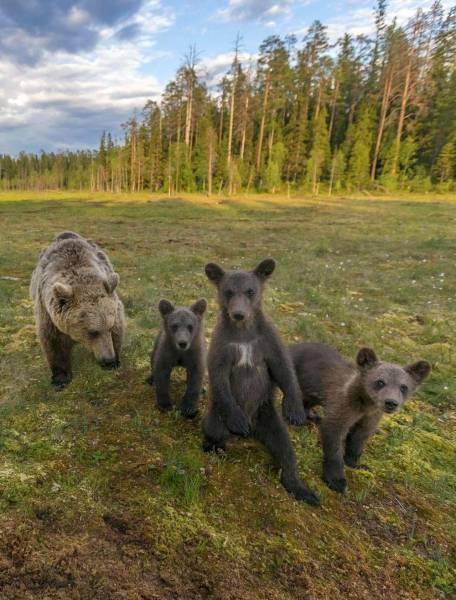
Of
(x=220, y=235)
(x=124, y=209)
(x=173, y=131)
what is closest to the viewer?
(x=220, y=235)

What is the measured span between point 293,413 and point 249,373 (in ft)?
1.97

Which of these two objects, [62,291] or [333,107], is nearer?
[62,291]

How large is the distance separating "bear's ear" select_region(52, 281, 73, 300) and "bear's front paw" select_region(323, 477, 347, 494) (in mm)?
3774

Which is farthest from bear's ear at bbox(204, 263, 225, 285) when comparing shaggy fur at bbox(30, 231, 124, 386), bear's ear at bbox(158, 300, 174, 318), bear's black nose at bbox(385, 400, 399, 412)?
bear's black nose at bbox(385, 400, 399, 412)

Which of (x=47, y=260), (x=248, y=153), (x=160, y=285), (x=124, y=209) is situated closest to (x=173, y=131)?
(x=248, y=153)

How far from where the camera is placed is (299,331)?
8.58 metres

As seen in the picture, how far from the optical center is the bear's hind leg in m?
3.74

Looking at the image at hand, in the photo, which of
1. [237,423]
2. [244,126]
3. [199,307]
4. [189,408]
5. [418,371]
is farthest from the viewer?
[244,126]

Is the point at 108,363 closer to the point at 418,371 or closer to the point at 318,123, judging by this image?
the point at 418,371

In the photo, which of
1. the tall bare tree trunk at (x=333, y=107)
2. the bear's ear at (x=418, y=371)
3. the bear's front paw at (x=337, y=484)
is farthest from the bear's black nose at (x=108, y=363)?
the tall bare tree trunk at (x=333, y=107)

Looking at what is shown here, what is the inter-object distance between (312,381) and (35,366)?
13.9ft

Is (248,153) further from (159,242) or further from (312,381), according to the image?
(312,381)

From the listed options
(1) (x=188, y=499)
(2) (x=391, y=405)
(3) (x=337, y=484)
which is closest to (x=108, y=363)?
(1) (x=188, y=499)

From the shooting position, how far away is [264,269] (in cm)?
456
